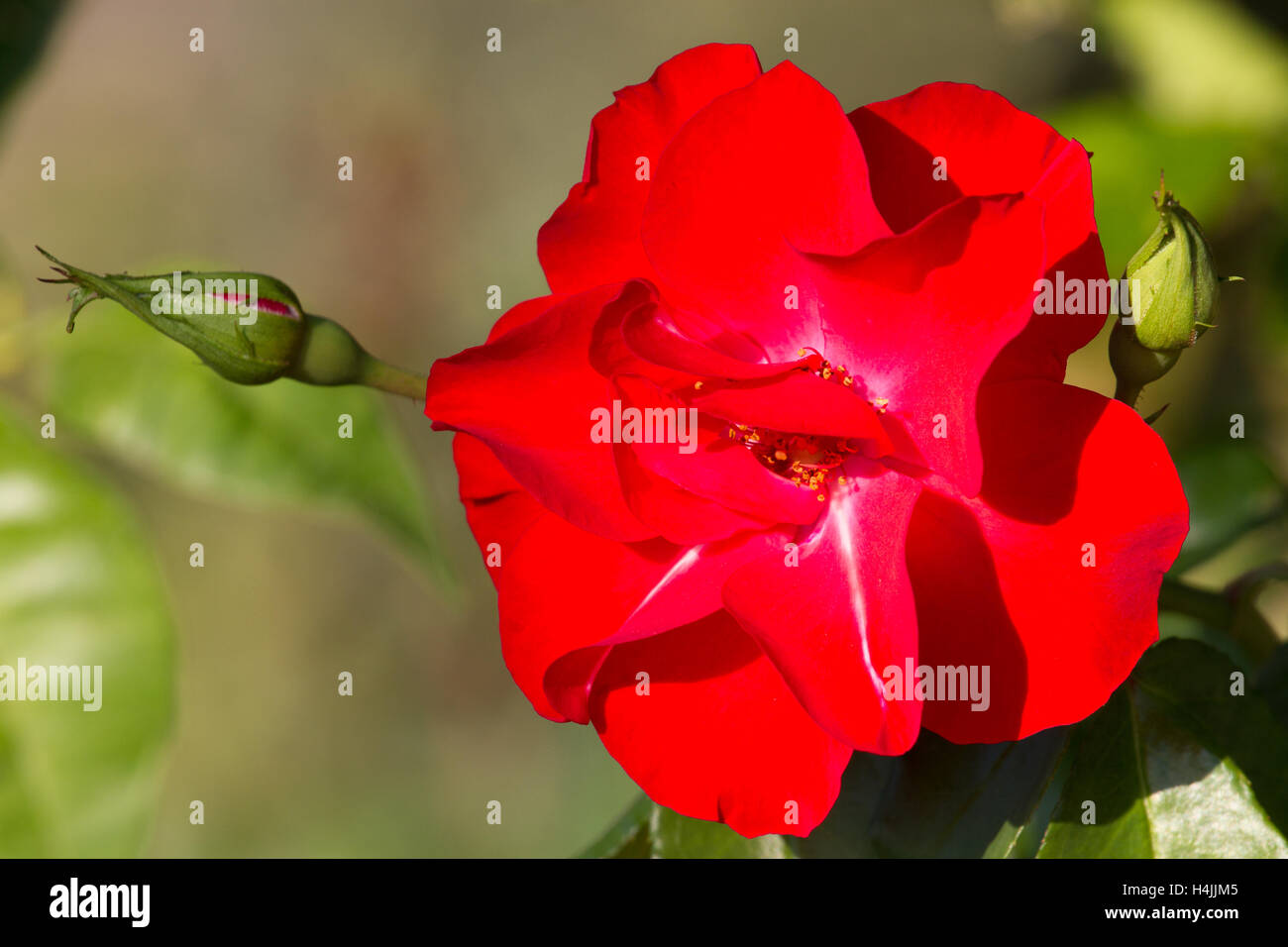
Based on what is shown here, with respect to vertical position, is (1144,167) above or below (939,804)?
above

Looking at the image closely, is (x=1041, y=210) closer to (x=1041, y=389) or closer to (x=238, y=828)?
(x=1041, y=389)

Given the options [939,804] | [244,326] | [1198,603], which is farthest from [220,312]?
[1198,603]

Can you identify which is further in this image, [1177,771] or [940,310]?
[1177,771]

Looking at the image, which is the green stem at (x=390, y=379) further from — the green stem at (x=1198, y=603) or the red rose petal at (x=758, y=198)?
the green stem at (x=1198, y=603)

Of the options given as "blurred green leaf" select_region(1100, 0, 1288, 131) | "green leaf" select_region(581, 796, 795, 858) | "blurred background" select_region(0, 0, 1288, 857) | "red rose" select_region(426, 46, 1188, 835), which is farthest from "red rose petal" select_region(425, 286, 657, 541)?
"blurred background" select_region(0, 0, 1288, 857)

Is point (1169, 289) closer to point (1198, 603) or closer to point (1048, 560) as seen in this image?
point (1048, 560)

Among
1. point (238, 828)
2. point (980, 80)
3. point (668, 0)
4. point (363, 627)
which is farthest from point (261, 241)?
point (980, 80)

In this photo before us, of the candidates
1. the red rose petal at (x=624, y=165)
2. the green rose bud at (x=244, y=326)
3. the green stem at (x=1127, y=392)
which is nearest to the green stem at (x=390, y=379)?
the green rose bud at (x=244, y=326)
